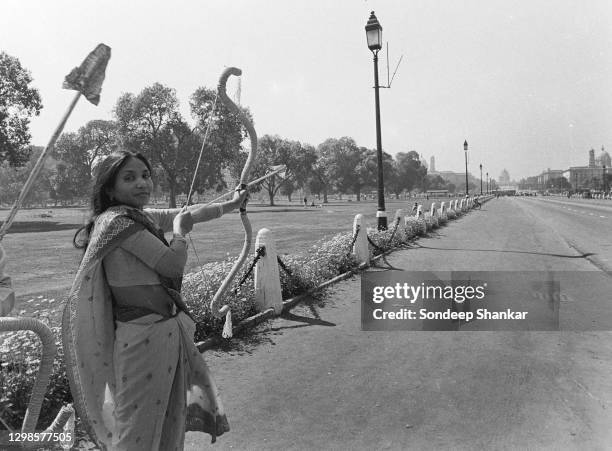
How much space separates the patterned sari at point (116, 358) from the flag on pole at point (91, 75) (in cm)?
74

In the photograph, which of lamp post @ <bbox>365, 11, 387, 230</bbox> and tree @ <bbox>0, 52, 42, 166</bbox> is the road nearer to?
lamp post @ <bbox>365, 11, 387, 230</bbox>

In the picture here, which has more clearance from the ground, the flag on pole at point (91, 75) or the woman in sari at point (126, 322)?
the flag on pole at point (91, 75)

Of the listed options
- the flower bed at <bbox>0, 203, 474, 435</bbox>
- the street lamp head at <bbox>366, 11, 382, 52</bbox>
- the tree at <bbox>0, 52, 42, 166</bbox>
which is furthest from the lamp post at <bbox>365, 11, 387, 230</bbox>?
the tree at <bbox>0, 52, 42, 166</bbox>

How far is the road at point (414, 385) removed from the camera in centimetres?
376

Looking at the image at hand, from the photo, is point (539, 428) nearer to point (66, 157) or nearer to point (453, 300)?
point (453, 300)

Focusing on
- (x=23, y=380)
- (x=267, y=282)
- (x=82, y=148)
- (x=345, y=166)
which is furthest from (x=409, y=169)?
(x=23, y=380)

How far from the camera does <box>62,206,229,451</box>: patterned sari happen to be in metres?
2.33

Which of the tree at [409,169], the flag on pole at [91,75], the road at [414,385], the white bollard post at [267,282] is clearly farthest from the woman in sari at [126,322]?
the tree at [409,169]

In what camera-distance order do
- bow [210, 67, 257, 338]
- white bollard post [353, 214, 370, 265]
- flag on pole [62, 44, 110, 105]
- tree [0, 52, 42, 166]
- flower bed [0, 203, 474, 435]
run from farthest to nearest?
tree [0, 52, 42, 166], white bollard post [353, 214, 370, 265], flower bed [0, 203, 474, 435], bow [210, 67, 257, 338], flag on pole [62, 44, 110, 105]

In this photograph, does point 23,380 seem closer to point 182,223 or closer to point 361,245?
point 182,223

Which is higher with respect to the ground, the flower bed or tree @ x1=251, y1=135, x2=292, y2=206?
tree @ x1=251, y1=135, x2=292, y2=206

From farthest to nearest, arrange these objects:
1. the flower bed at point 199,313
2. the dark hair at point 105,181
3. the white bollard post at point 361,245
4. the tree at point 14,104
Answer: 1. the tree at point 14,104
2. the white bollard post at point 361,245
3. the flower bed at point 199,313
4. the dark hair at point 105,181

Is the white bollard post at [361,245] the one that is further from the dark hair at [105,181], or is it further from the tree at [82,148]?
the tree at [82,148]

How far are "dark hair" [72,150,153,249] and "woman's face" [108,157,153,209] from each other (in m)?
0.02
